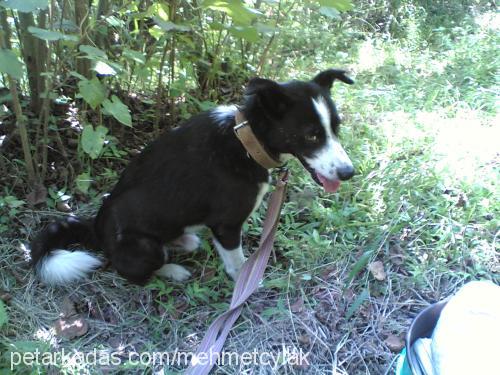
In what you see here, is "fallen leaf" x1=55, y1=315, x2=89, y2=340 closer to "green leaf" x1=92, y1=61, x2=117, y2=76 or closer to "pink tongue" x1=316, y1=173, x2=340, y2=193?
"green leaf" x1=92, y1=61, x2=117, y2=76

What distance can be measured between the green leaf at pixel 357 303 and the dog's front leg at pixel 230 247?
0.66 meters

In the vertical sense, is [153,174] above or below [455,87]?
below

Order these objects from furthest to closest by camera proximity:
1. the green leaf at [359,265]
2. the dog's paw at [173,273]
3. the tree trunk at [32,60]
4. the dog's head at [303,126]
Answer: the tree trunk at [32,60] → the dog's paw at [173,273] → the green leaf at [359,265] → the dog's head at [303,126]

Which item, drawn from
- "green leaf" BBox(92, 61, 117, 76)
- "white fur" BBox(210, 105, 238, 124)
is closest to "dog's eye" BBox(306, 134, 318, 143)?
"white fur" BBox(210, 105, 238, 124)

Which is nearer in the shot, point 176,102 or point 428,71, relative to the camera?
point 176,102

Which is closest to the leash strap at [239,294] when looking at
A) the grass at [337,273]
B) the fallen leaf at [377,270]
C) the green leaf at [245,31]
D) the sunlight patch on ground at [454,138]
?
the grass at [337,273]

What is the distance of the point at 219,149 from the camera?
262cm

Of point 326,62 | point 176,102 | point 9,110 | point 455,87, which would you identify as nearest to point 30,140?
point 9,110

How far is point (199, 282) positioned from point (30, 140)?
1.62 metres

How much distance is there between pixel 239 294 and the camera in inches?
98.6

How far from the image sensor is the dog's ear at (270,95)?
2.30 meters

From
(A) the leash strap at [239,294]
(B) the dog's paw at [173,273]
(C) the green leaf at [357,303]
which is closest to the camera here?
(A) the leash strap at [239,294]

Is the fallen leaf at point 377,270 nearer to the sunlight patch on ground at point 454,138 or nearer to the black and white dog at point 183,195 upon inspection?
the black and white dog at point 183,195

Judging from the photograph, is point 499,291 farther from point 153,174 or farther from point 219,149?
point 153,174
